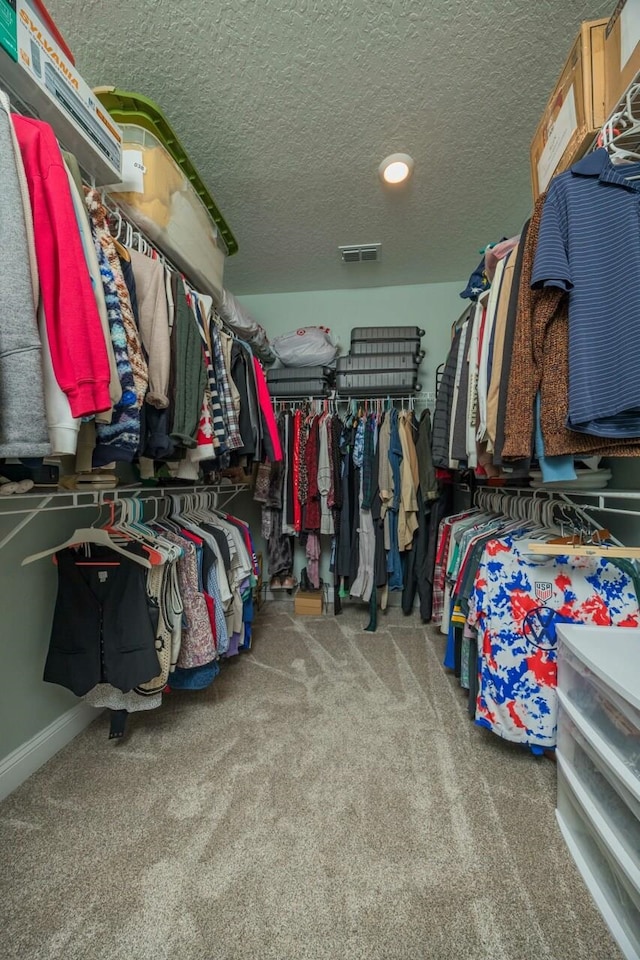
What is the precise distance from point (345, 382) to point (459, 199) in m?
1.19

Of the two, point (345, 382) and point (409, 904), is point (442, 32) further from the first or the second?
point (409, 904)

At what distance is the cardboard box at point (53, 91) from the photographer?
2.52 ft

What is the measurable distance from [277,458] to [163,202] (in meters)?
1.12

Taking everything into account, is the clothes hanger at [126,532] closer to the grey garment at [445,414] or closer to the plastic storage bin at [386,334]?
the grey garment at [445,414]

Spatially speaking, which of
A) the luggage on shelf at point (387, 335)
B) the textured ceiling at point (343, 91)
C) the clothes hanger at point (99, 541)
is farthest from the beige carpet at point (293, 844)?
the textured ceiling at point (343, 91)

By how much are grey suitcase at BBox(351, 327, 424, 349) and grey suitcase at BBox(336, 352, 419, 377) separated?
107mm

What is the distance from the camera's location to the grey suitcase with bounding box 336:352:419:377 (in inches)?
98.7

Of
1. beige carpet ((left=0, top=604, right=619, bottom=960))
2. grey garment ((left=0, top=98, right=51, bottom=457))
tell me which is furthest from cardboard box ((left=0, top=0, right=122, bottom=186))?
beige carpet ((left=0, top=604, right=619, bottom=960))

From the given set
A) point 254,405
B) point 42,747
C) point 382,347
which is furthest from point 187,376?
point 382,347

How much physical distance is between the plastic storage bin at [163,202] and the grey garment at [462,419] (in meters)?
1.20

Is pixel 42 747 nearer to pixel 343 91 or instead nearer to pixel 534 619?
pixel 534 619

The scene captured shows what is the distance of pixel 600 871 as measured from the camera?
909 mm

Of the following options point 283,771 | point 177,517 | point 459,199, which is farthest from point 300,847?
point 459,199

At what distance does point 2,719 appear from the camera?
1.20 m
